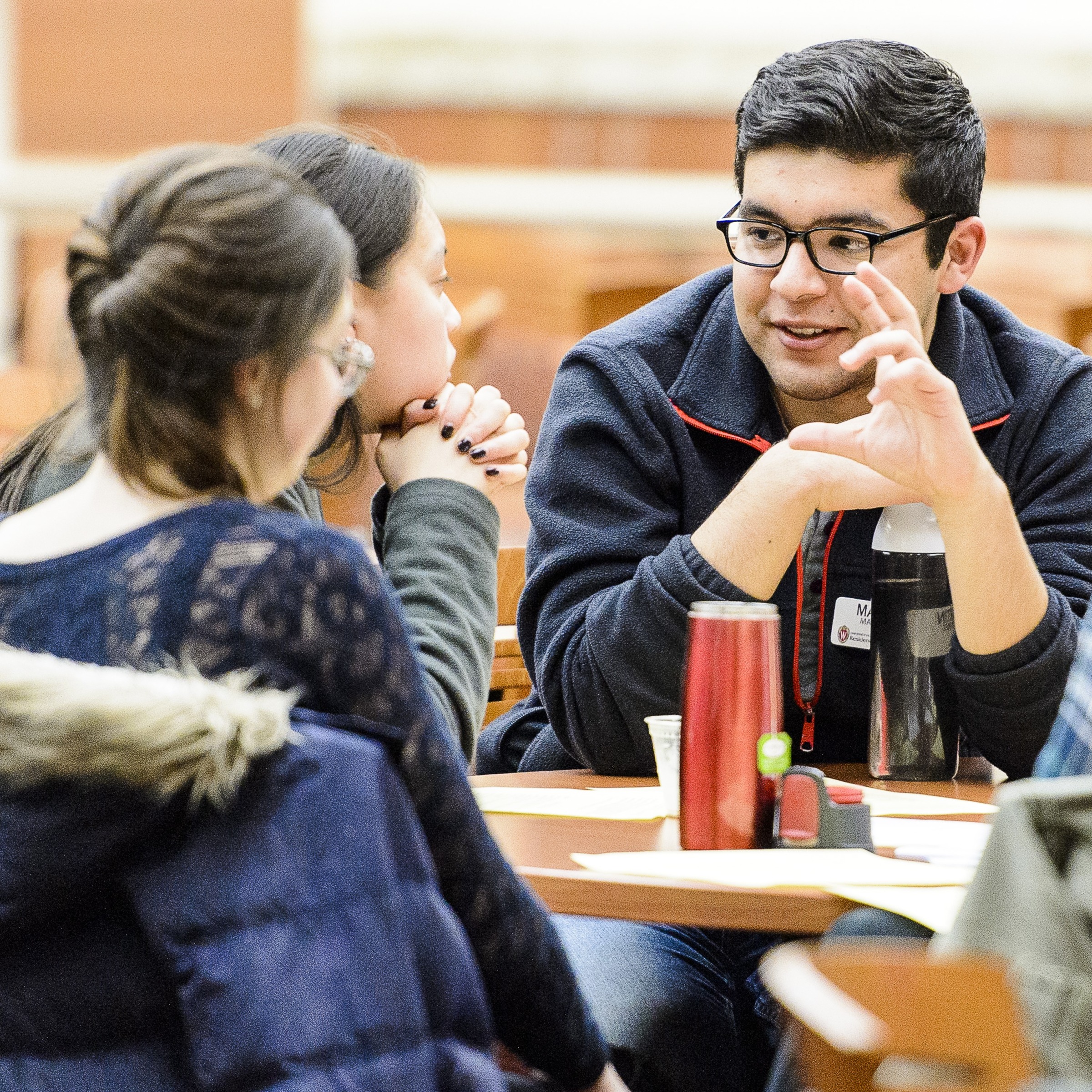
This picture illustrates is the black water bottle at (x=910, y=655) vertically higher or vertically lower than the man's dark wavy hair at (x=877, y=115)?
lower

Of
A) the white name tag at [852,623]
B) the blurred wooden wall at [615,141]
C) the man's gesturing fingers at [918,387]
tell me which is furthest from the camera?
the blurred wooden wall at [615,141]

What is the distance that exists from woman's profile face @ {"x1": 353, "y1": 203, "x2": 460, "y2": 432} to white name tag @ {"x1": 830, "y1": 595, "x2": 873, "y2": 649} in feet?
1.63

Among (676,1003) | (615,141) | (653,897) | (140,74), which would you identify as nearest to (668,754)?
(676,1003)

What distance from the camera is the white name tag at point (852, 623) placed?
1.74 m

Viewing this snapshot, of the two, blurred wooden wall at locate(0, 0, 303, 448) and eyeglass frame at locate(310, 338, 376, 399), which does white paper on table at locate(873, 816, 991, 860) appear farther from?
blurred wooden wall at locate(0, 0, 303, 448)

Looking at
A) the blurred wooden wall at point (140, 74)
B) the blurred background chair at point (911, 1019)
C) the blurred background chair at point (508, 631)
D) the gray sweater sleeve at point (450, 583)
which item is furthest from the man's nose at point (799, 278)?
the blurred wooden wall at point (140, 74)

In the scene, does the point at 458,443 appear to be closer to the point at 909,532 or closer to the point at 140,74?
the point at 909,532

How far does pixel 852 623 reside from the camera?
175 centimetres

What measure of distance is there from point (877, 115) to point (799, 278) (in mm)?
199

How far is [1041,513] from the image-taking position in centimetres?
179

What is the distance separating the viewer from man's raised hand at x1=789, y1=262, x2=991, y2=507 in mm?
1497

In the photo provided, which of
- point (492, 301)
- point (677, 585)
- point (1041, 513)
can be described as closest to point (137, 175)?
point (677, 585)

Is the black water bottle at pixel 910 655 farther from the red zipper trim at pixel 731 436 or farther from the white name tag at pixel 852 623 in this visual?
the red zipper trim at pixel 731 436

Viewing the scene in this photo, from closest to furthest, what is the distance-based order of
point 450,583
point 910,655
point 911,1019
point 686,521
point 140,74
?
point 911,1019, point 450,583, point 910,655, point 686,521, point 140,74
